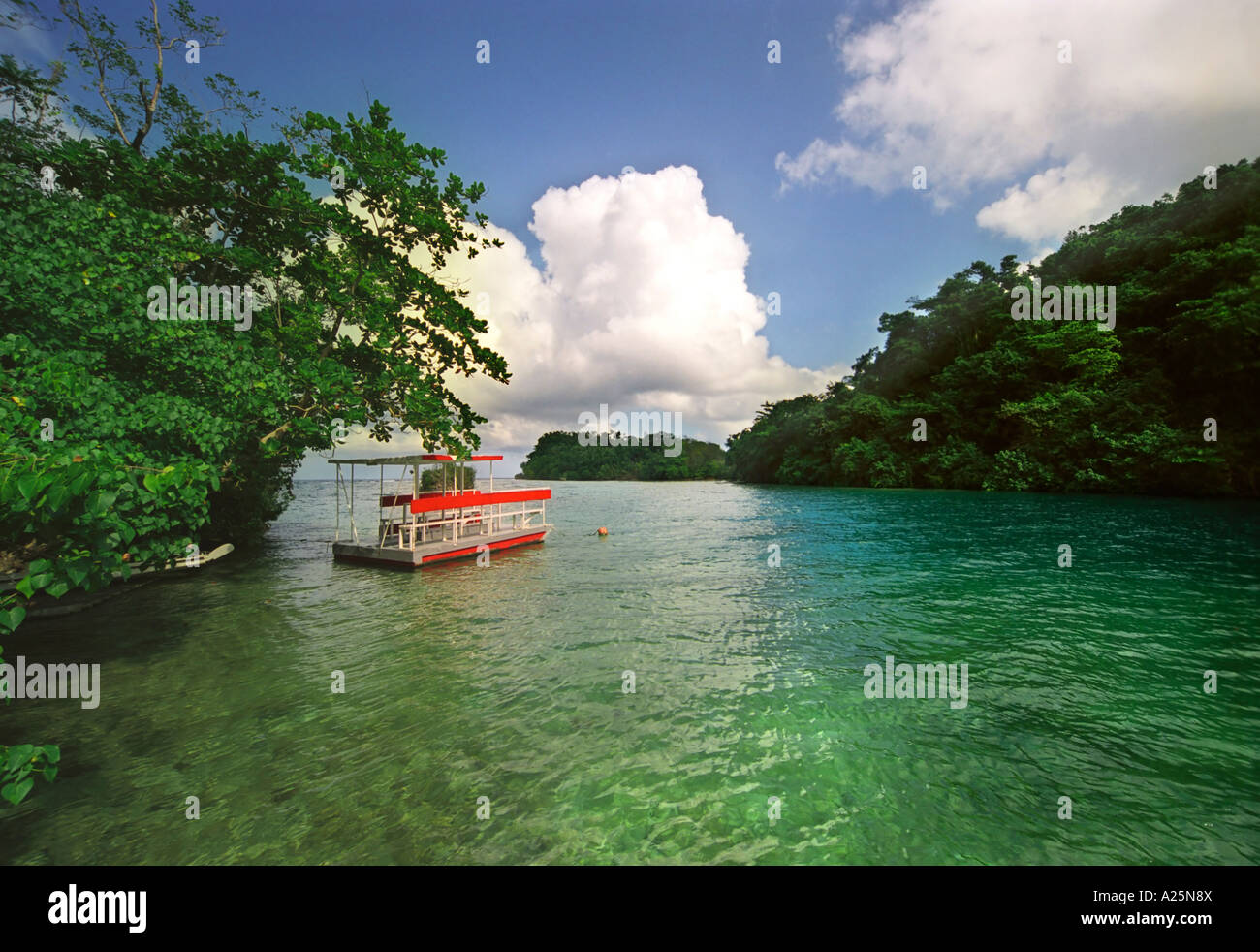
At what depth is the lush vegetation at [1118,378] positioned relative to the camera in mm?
38562

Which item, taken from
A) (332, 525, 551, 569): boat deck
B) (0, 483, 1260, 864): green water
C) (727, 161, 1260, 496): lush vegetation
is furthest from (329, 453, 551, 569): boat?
(727, 161, 1260, 496): lush vegetation

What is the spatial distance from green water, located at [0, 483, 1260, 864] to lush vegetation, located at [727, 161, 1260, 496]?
39.1 metres

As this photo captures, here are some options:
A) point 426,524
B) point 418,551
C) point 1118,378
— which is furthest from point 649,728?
point 1118,378

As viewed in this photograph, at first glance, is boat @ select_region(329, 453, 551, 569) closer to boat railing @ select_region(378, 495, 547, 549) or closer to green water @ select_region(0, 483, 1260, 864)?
boat railing @ select_region(378, 495, 547, 549)

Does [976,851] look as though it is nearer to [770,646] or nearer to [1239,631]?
[770,646]

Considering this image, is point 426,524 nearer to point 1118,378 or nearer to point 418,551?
point 418,551

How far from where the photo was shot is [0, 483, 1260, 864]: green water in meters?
4.64

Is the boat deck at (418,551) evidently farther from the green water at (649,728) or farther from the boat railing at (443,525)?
the green water at (649,728)

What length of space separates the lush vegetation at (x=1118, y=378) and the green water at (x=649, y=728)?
39.1 meters

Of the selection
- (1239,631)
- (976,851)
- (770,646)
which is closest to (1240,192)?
(1239,631)

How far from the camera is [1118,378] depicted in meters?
46.6

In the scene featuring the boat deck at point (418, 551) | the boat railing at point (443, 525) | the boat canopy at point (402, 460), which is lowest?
the boat deck at point (418, 551)

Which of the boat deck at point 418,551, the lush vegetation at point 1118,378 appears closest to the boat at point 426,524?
the boat deck at point 418,551
